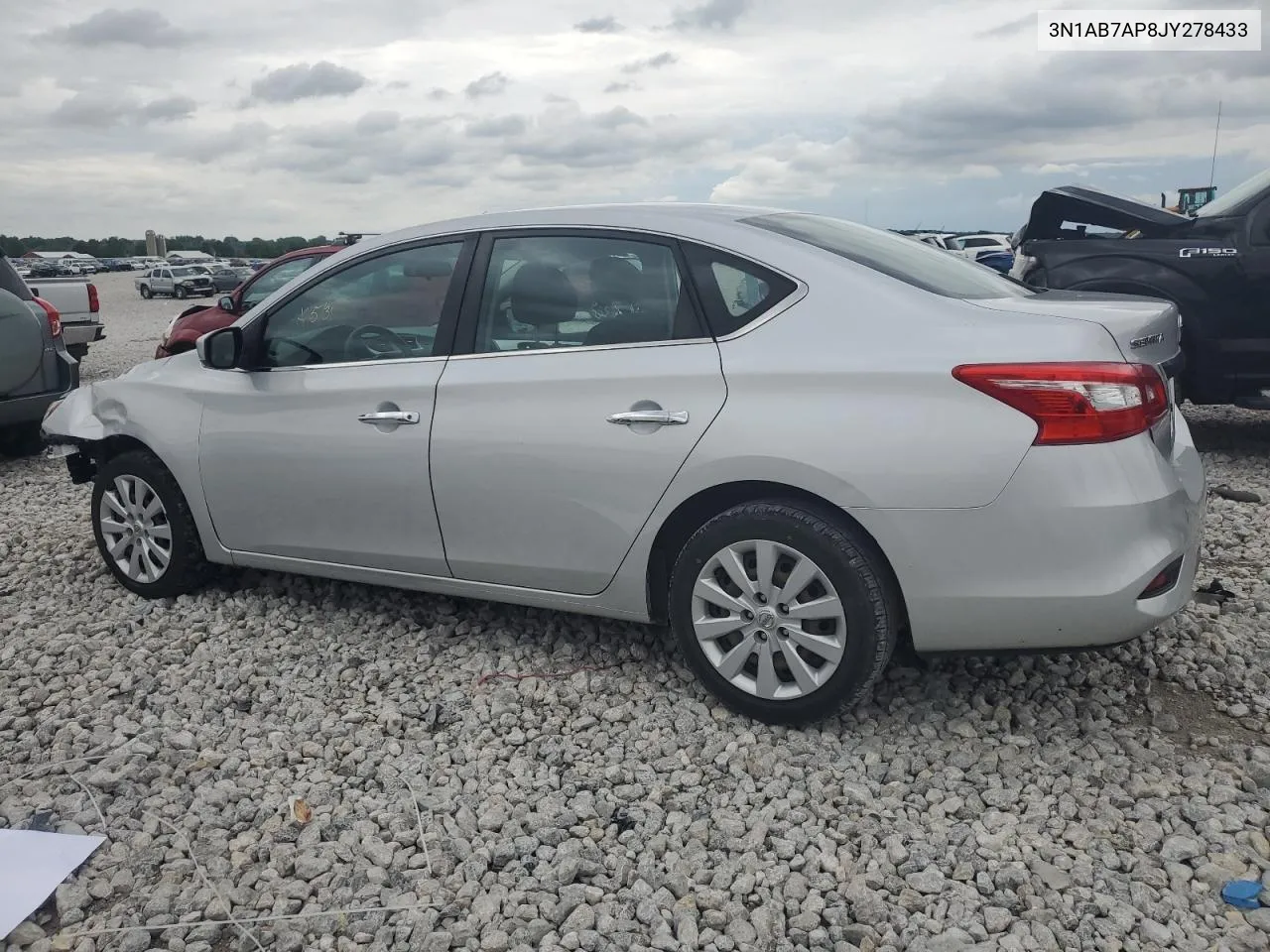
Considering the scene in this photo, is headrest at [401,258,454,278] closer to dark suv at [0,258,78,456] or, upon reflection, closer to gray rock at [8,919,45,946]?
gray rock at [8,919,45,946]

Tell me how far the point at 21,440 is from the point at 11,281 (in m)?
1.25

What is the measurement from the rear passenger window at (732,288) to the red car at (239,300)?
25.0 ft

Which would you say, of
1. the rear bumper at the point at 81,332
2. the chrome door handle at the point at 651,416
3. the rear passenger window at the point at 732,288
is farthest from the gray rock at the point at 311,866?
the rear bumper at the point at 81,332

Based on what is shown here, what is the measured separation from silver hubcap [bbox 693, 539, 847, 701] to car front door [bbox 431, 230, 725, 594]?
0.34 m

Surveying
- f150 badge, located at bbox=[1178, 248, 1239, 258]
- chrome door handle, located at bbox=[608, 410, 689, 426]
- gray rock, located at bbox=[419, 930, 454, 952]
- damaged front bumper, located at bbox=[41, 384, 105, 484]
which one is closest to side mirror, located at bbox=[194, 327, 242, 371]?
damaged front bumper, located at bbox=[41, 384, 105, 484]

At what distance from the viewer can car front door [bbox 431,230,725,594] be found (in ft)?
11.5

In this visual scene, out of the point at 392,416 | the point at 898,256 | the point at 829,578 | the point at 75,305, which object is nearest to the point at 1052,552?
the point at 829,578

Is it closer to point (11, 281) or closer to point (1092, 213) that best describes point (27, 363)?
point (11, 281)

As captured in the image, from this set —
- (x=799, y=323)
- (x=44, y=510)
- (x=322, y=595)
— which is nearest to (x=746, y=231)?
(x=799, y=323)

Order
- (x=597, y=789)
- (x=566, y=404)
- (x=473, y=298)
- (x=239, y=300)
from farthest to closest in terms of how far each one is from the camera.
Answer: (x=239, y=300)
(x=473, y=298)
(x=566, y=404)
(x=597, y=789)

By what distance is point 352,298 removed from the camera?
14.1 ft

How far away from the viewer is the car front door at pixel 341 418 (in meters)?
4.04

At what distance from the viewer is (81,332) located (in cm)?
1450

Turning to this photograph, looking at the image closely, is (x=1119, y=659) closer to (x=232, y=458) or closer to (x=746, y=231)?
(x=746, y=231)
